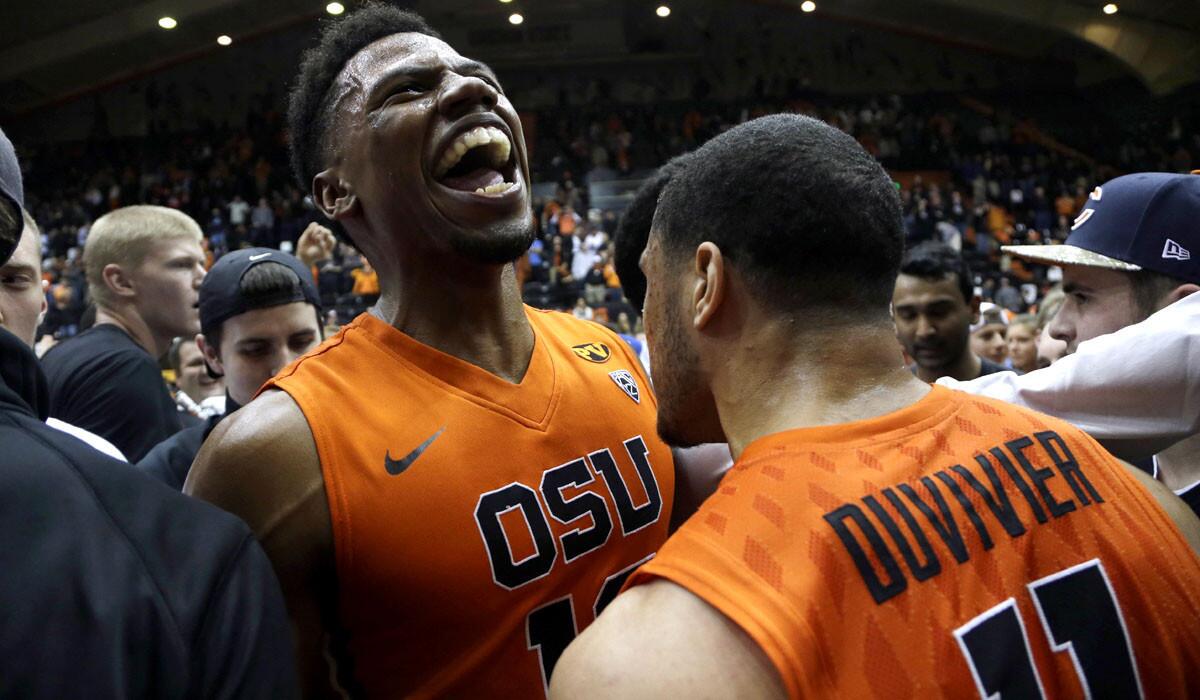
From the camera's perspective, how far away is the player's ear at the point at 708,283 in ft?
4.89

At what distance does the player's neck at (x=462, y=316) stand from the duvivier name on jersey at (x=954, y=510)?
0.89 m

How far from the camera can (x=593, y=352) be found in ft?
7.07

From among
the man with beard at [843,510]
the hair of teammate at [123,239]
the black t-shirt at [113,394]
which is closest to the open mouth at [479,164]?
the man with beard at [843,510]

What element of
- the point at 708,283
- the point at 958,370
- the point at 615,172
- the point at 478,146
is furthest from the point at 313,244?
the point at 615,172

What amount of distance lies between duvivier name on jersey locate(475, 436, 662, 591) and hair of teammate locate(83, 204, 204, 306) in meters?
2.67

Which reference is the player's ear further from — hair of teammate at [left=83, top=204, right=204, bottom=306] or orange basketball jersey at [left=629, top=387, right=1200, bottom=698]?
hair of teammate at [left=83, top=204, right=204, bottom=306]

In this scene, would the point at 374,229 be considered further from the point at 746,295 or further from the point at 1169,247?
the point at 1169,247

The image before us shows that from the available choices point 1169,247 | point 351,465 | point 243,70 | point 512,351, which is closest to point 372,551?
point 351,465

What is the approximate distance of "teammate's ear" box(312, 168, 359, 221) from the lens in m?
2.07

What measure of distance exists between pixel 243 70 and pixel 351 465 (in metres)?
25.1

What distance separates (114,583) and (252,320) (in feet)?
7.22

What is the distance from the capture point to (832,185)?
4.80 ft

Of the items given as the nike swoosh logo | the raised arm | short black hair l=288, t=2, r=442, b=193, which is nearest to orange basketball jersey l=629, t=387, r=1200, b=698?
the nike swoosh logo

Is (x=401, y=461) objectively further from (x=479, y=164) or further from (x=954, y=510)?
(x=954, y=510)
